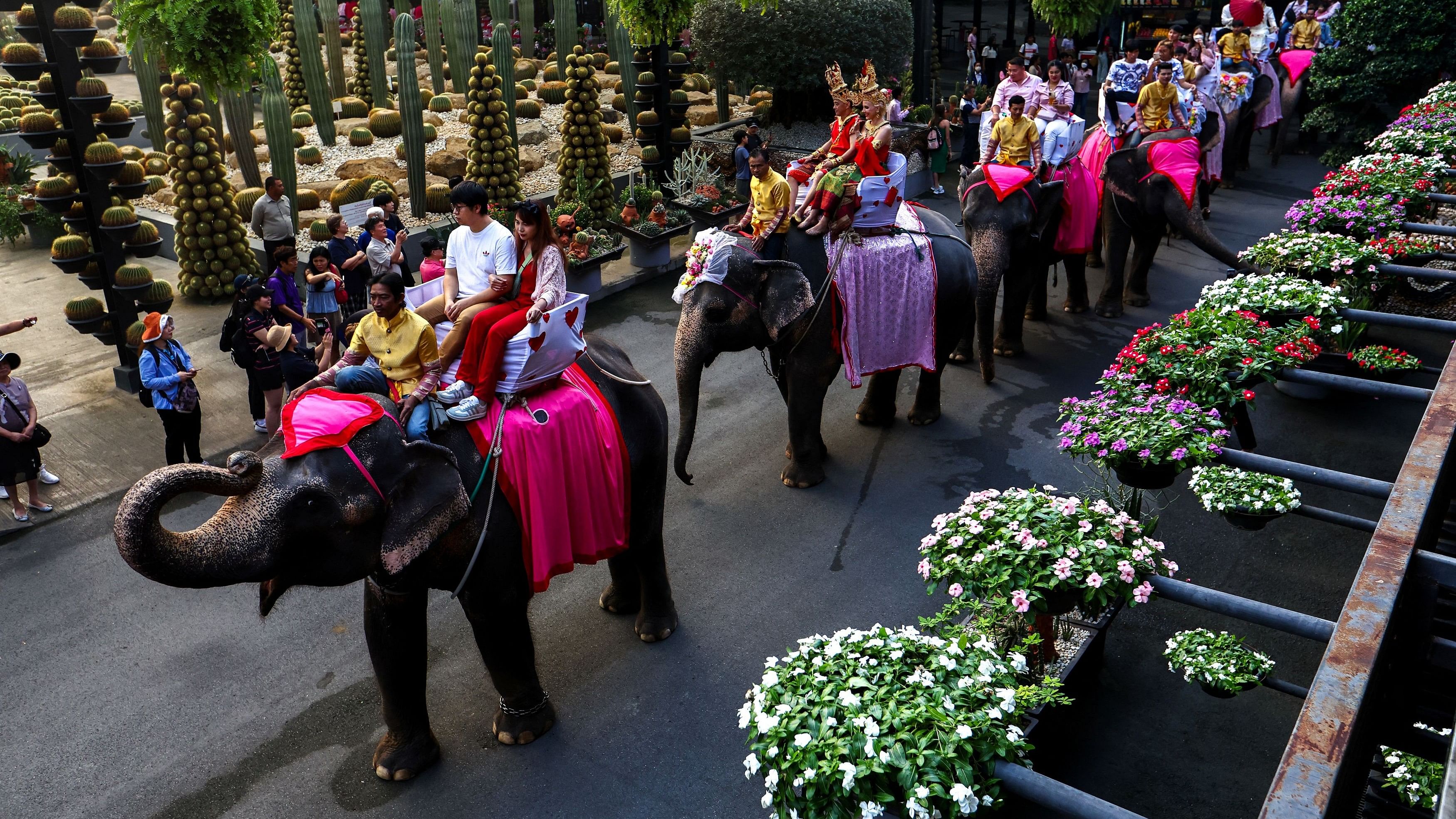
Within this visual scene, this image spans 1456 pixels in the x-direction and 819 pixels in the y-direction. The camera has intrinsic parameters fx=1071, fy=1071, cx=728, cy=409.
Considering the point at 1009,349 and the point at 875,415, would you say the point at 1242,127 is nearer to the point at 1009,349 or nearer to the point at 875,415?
the point at 1009,349

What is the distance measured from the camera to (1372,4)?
50.5 feet

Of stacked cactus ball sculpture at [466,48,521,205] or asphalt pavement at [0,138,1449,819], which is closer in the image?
asphalt pavement at [0,138,1449,819]

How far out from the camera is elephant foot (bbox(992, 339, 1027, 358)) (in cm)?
1096

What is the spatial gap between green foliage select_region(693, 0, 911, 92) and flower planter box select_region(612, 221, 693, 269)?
4770mm

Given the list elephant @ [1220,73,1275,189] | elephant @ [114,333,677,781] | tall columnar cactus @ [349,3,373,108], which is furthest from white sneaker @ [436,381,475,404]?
tall columnar cactus @ [349,3,373,108]

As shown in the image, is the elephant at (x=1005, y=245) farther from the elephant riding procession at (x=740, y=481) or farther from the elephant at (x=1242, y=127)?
the elephant at (x=1242, y=127)

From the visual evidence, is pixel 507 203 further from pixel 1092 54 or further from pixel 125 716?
pixel 1092 54

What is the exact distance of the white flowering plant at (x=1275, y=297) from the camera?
20.1 feet

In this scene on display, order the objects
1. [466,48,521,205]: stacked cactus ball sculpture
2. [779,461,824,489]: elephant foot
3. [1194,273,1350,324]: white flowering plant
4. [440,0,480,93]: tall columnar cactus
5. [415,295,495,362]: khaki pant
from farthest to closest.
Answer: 1. [440,0,480,93]: tall columnar cactus
2. [466,48,521,205]: stacked cactus ball sculpture
3. [779,461,824,489]: elephant foot
4. [1194,273,1350,324]: white flowering plant
5. [415,295,495,362]: khaki pant

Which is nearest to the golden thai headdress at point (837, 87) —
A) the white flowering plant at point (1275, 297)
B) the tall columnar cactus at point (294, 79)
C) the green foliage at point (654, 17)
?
the white flowering plant at point (1275, 297)

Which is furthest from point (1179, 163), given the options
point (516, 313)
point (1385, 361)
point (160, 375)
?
point (160, 375)

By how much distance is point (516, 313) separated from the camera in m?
5.43

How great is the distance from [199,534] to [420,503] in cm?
92

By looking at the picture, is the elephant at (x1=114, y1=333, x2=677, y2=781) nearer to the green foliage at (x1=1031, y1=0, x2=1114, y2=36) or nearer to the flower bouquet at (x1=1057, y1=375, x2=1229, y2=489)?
the flower bouquet at (x1=1057, y1=375, x2=1229, y2=489)
